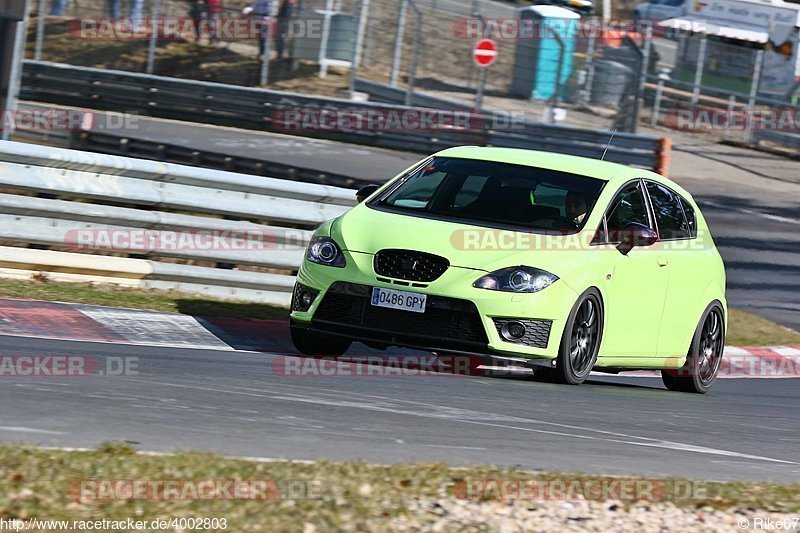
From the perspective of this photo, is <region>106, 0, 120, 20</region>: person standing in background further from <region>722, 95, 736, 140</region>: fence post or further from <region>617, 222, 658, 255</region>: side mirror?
<region>617, 222, 658, 255</region>: side mirror

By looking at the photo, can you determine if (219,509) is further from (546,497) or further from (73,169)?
(73,169)

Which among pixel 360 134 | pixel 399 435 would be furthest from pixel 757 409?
pixel 360 134

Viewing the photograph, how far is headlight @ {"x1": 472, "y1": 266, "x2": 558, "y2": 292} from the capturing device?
8344 millimetres

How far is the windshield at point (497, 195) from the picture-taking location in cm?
911

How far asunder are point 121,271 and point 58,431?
17.7 ft

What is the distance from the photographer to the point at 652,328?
31.8 feet

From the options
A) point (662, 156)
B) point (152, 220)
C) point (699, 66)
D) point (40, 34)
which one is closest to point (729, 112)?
point (699, 66)

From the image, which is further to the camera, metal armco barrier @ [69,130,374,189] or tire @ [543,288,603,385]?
metal armco barrier @ [69,130,374,189]

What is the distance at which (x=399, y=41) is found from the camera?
28.2 metres

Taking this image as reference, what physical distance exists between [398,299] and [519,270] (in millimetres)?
758

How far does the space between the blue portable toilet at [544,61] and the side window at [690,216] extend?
17.0 m

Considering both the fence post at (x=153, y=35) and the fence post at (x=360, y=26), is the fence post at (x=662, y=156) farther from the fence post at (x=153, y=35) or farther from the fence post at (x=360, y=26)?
the fence post at (x=153, y=35)

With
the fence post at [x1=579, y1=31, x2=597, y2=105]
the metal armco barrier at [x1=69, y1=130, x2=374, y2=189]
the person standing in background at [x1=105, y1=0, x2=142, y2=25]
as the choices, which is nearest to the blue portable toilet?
the fence post at [x1=579, y1=31, x2=597, y2=105]

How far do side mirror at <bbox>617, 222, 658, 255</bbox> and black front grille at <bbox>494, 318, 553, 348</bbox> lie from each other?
109 centimetres
